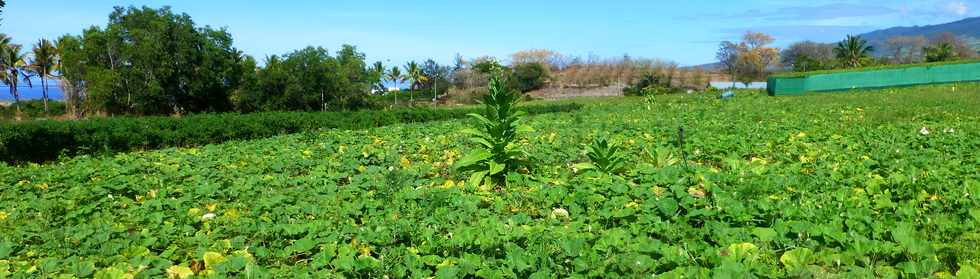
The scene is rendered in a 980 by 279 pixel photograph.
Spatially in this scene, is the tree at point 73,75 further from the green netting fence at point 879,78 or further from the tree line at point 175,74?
the green netting fence at point 879,78

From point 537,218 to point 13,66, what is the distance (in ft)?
193

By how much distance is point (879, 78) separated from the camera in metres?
26.5

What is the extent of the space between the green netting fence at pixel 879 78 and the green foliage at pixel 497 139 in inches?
959

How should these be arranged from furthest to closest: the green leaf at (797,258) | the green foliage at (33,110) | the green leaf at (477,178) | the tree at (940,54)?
the tree at (940,54) → the green foliage at (33,110) → the green leaf at (477,178) → the green leaf at (797,258)

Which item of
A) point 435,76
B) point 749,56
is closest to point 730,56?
point 749,56

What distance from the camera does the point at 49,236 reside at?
3533mm

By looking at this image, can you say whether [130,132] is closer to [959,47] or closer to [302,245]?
[302,245]

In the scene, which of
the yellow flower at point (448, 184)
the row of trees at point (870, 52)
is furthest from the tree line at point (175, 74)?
the row of trees at point (870, 52)

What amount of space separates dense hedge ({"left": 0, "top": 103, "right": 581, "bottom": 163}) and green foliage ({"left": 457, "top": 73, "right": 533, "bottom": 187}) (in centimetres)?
848

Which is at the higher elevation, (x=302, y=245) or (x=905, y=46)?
(x=905, y=46)

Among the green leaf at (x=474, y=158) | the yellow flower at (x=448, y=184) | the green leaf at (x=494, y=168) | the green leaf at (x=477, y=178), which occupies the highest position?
the green leaf at (x=474, y=158)

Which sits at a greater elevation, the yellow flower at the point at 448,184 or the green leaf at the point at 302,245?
the yellow flower at the point at 448,184

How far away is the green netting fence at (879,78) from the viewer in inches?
1032

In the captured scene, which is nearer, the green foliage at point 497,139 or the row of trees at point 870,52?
the green foliage at point 497,139
